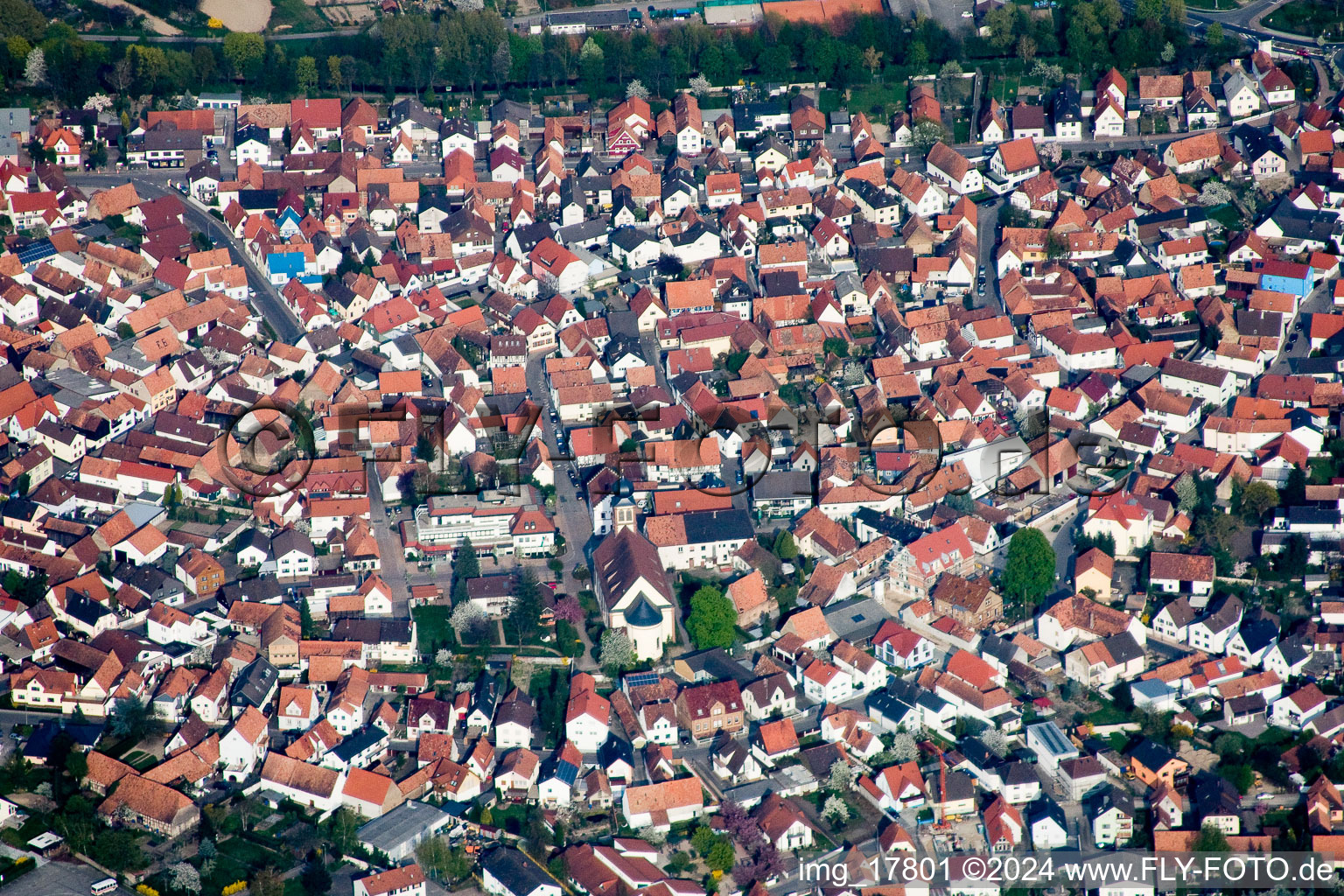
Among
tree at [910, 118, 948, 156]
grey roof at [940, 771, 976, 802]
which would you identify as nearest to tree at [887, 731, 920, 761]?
grey roof at [940, 771, 976, 802]

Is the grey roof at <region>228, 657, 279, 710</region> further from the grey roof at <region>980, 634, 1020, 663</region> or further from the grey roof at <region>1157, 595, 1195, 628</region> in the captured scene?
the grey roof at <region>1157, 595, 1195, 628</region>

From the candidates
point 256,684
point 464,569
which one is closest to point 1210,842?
point 464,569

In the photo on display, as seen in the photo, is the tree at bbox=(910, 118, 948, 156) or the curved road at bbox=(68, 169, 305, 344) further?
the tree at bbox=(910, 118, 948, 156)

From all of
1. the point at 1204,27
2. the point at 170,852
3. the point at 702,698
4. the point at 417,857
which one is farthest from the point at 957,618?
the point at 1204,27

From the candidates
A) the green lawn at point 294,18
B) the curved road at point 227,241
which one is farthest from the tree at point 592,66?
the curved road at point 227,241

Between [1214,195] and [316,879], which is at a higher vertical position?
[1214,195]

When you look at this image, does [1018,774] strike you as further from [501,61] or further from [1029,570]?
[501,61]

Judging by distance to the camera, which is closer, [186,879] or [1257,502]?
[186,879]

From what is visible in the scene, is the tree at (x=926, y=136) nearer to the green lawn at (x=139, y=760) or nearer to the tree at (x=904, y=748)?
the tree at (x=904, y=748)
